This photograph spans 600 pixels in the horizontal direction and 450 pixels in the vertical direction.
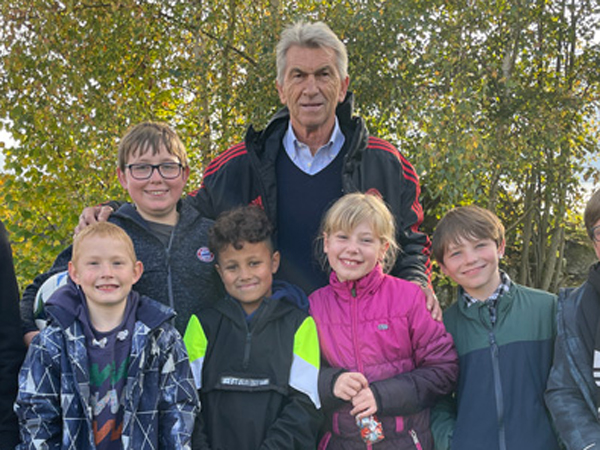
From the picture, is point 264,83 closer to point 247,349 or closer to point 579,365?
point 247,349

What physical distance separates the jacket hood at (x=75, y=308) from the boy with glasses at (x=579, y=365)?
165 centimetres

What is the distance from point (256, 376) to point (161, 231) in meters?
0.85

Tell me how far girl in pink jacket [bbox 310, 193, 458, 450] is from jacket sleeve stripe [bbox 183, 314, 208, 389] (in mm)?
534

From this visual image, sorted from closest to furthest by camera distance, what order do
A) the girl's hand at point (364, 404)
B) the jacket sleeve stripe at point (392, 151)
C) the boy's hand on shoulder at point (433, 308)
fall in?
the girl's hand at point (364, 404) < the boy's hand on shoulder at point (433, 308) < the jacket sleeve stripe at point (392, 151)

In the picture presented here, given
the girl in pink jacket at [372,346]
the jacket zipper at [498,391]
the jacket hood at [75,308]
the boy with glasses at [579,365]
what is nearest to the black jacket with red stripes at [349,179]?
the girl in pink jacket at [372,346]

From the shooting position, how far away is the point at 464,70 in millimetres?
6758

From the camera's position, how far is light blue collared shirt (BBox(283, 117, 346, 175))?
11.1ft

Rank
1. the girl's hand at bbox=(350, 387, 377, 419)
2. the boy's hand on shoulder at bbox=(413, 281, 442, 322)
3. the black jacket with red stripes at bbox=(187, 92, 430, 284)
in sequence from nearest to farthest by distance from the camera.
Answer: the girl's hand at bbox=(350, 387, 377, 419) < the boy's hand on shoulder at bbox=(413, 281, 442, 322) < the black jacket with red stripes at bbox=(187, 92, 430, 284)

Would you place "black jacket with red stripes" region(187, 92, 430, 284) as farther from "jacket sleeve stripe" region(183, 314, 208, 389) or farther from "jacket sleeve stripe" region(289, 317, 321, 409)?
"jacket sleeve stripe" region(183, 314, 208, 389)

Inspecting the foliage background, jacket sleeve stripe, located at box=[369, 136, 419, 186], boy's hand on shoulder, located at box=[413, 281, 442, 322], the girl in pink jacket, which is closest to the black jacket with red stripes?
jacket sleeve stripe, located at box=[369, 136, 419, 186]

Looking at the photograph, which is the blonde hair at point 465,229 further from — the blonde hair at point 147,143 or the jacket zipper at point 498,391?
the blonde hair at point 147,143

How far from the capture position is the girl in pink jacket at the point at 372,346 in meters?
2.55

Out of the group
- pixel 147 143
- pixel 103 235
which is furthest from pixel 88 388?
pixel 147 143

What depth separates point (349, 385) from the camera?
253 centimetres
